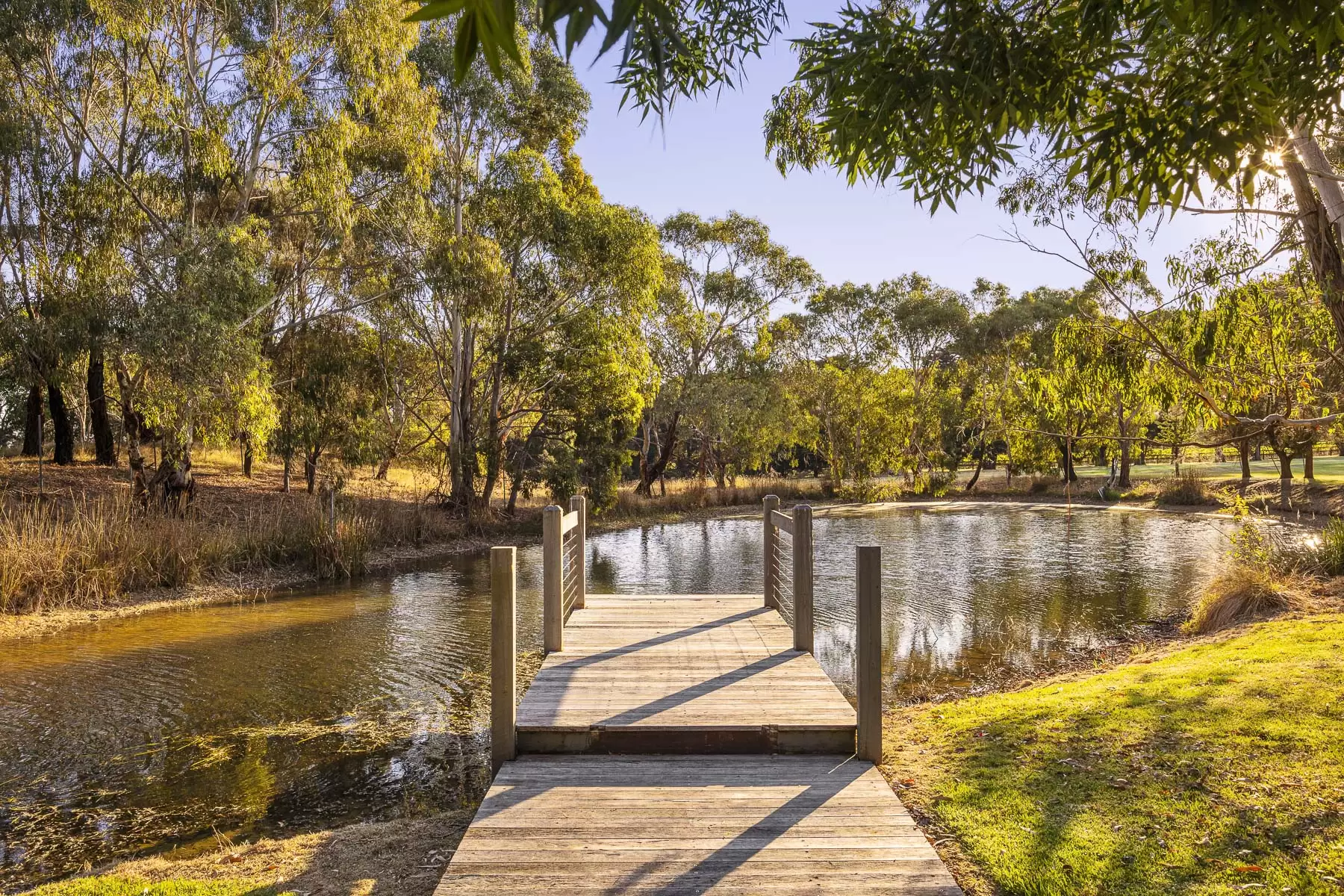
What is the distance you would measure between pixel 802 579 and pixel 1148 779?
2.39 meters

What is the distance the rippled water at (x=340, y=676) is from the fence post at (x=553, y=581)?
35.3 inches

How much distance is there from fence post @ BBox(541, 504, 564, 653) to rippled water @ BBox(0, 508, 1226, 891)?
2.94ft

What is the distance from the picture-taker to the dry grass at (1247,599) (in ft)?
27.0

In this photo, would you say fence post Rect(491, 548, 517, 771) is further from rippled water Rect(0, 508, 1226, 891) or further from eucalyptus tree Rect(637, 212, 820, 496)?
eucalyptus tree Rect(637, 212, 820, 496)

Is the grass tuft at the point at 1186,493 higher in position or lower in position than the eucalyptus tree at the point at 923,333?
lower

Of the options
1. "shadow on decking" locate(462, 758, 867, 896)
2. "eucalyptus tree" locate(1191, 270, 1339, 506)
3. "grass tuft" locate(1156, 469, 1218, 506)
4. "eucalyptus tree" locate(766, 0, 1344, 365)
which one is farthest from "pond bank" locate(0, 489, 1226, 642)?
"eucalyptus tree" locate(766, 0, 1344, 365)

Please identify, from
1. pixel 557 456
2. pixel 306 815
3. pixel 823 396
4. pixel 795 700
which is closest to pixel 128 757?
pixel 306 815

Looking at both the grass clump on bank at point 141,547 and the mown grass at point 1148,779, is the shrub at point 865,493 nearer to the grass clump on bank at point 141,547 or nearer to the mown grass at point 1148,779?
the grass clump on bank at point 141,547

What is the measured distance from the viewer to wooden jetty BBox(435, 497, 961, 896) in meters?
2.93

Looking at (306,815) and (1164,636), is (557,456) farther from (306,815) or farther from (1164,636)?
(306,815)

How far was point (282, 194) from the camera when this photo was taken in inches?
667

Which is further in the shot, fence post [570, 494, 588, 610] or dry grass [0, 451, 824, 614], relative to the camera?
dry grass [0, 451, 824, 614]

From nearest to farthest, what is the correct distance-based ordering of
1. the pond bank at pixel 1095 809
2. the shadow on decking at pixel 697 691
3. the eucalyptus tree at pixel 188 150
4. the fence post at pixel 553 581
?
the pond bank at pixel 1095 809
the shadow on decking at pixel 697 691
the fence post at pixel 553 581
the eucalyptus tree at pixel 188 150

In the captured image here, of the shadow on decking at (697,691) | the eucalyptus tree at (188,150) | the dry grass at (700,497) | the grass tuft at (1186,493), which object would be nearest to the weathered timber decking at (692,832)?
the shadow on decking at (697,691)
